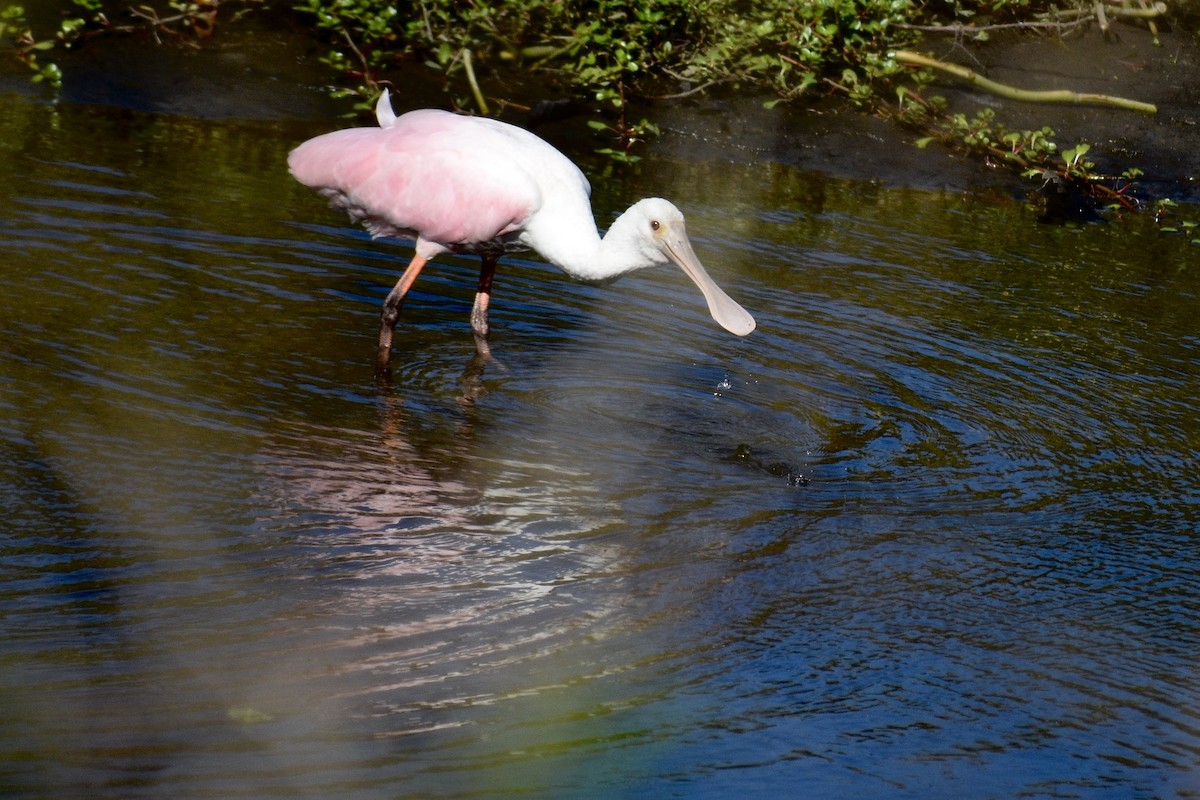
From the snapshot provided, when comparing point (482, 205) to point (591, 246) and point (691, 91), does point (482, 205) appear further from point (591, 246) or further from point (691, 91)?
point (691, 91)

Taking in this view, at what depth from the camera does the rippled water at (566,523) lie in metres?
3.01

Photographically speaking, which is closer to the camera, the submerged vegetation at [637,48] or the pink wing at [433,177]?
the pink wing at [433,177]

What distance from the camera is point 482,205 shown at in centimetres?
560

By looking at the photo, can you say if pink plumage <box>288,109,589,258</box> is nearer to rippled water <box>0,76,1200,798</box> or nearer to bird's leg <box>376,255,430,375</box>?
bird's leg <box>376,255,430,375</box>

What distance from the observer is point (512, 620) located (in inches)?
137

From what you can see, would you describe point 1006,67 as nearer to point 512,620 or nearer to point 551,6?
point 551,6

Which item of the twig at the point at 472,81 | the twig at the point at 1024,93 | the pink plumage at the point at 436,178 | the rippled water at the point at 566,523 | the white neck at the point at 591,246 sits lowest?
the rippled water at the point at 566,523

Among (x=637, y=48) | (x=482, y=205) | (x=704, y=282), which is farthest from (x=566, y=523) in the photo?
(x=637, y=48)

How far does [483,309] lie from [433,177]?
1.86ft

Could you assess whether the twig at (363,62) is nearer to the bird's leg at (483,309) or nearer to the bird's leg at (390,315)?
the bird's leg at (483,309)

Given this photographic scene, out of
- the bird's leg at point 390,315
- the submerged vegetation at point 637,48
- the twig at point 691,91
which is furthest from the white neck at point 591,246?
the twig at point 691,91

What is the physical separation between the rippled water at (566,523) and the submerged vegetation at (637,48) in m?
2.35

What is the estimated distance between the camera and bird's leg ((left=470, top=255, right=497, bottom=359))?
5.81m

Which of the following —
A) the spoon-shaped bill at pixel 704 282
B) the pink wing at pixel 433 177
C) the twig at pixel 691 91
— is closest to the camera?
the spoon-shaped bill at pixel 704 282
